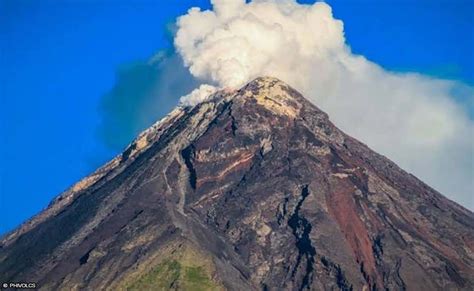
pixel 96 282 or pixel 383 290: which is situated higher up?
pixel 96 282

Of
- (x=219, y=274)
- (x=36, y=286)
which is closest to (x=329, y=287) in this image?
(x=219, y=274)

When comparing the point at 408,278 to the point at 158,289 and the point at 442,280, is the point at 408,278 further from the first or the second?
the point at 158,289

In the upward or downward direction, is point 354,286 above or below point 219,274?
below

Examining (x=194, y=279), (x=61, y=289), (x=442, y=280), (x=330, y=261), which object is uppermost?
(x=61, y=289)

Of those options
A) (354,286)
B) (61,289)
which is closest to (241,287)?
(354,286)

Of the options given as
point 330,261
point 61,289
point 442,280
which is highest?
point 61,289

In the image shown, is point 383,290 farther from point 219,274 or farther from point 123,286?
point 123,286

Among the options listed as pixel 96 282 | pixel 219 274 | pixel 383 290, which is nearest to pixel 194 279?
pixel 219 274

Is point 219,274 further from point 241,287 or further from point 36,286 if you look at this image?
point 36,286
